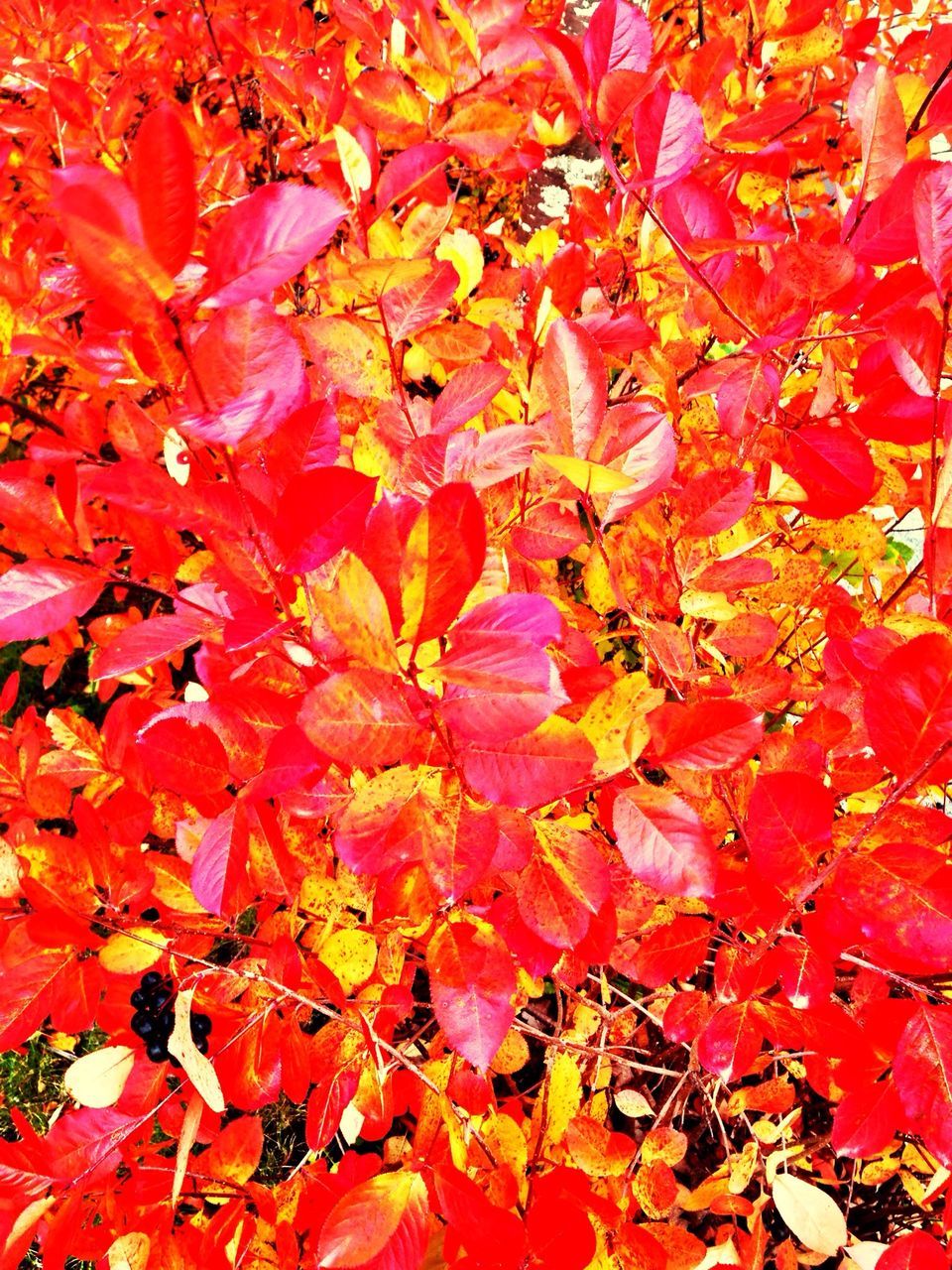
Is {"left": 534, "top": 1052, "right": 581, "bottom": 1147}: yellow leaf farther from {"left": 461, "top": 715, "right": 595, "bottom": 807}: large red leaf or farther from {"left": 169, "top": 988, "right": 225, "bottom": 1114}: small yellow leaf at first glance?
{"left": 461, "top": 715, "right": 595, "bottom": 807}: large red leaf

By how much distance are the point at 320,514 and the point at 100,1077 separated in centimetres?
63

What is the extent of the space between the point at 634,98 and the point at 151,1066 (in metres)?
1.08

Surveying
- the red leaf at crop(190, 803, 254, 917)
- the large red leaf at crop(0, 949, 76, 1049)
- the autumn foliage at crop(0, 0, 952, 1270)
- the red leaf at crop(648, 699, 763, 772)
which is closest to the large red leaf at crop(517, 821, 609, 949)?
the autumn foliage at crop(0, 0, 952, 1270)

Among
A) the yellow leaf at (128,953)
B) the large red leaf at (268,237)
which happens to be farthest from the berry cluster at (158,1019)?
the large red leaf at (268,237)

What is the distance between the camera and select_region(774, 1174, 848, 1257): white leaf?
0.92m

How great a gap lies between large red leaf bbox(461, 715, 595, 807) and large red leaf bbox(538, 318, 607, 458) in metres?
0.25

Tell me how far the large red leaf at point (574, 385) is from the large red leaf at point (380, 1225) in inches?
27.7

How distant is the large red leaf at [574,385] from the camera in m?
0.70

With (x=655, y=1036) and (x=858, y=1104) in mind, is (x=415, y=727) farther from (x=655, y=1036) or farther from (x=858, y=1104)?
(x=655, y=1036)

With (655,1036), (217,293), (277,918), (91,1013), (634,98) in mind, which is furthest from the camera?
(655,1036)

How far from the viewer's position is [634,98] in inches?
30.5

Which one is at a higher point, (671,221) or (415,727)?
(671,221)

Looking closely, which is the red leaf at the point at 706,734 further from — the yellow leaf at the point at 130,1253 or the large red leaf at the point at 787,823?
the yellow leaf at the point at 130,1253

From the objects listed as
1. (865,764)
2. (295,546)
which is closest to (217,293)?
(295,546)
